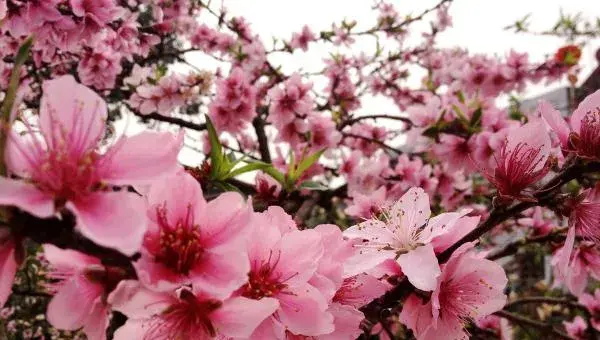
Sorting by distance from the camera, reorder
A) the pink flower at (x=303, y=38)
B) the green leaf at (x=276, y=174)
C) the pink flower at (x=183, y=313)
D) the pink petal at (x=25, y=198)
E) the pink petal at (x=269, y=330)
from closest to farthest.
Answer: the pink petal at (x=25, y=198) → the pink flower at (x=183, y=313) → the pink petal at (x=269, y=330) → the green leaf at (x=276, y=174) → the pink flower at (x=303, y=38)

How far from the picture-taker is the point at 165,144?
27.3 inches

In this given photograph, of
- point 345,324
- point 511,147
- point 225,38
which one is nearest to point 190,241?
point 345,324

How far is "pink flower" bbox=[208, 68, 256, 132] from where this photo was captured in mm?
3227

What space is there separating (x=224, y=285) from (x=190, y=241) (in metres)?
0.09

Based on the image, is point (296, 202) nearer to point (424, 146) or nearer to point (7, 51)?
point (424, 146)

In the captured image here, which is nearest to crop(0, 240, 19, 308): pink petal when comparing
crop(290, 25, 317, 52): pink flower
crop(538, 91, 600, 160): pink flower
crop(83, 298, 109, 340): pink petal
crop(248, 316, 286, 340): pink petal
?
crop(83, 298, 109, 340): pink petal

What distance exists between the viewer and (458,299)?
1086 mm

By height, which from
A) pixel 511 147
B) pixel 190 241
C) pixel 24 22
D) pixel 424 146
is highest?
pixel 24 22

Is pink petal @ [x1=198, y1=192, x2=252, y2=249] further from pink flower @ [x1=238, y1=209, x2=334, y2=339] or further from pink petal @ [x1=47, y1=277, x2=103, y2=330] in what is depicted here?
pink petal @ [x1=47, y1=277, x2=103, y2=330]

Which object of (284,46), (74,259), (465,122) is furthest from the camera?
(284,46)

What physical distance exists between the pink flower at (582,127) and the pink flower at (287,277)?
58cm

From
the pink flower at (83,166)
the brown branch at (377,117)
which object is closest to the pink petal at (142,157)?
the pink flower at (83,166)

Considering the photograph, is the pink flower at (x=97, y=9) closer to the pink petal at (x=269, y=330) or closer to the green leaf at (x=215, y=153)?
the green leaf at (x=215, y=153)

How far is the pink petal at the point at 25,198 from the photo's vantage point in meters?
0.56
